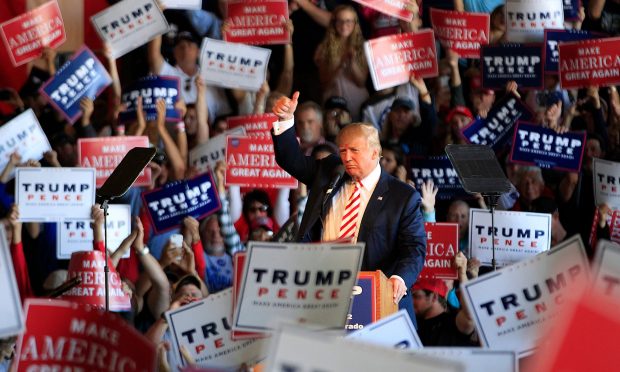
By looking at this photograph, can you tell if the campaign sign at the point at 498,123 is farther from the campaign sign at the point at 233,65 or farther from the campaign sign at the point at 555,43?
the campaign sign at the point at 233,65

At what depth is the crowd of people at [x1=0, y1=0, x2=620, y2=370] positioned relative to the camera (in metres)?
8.34

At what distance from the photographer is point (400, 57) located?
981cm

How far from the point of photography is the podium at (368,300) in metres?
5.57

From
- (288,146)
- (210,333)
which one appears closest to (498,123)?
(288,146)

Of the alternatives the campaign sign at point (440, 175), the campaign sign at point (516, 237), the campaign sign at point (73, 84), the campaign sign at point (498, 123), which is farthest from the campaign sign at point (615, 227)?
the campaign sign at point (73, 84)

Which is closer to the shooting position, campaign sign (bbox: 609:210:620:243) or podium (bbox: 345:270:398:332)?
podium (bbox: 345:270:398:332)

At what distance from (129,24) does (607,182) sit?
140 inches

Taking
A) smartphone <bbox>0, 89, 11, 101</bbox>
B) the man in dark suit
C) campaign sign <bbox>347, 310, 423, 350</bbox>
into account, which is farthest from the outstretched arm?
smartphone <bbox>0, 89, 11, 101</bbox>

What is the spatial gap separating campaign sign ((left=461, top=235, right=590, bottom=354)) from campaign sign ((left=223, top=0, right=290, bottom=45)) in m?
5.61

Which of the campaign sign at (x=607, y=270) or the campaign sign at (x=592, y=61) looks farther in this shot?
the campaign sign at (x=592, y=61)

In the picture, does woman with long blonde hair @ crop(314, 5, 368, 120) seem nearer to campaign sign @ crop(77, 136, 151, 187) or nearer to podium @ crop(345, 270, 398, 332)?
campaign sign @ crop(77, 136, 151, 187)

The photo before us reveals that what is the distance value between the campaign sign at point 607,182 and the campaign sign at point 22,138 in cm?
372

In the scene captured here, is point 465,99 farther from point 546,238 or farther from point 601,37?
point 546,238

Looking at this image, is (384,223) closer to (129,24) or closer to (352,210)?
(352,210)
